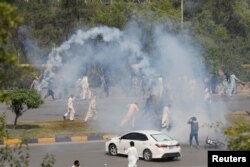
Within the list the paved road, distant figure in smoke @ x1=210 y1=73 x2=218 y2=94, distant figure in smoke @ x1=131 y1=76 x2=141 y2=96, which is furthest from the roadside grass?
distant figure in smoke @ x1=210 y1=73 x2=218 y2=94

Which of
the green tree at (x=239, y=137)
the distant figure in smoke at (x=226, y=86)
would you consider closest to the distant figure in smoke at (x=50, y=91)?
the distant figure in smoke at (x=226, y=86)

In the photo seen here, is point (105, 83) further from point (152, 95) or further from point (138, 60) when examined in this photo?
point (152, 95)

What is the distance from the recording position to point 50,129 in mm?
27984

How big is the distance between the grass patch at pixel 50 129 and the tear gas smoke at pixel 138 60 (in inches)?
97.9

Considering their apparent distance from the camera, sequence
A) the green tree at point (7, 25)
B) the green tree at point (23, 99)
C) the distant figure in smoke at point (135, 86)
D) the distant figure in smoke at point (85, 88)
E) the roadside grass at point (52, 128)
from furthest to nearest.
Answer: the distant figure in smoke at point (135, 86), the distant figure in smoke at point (85, 88), the roadside grass at point (52, 128), the green tree at point (23, 99), the green tree at point (7, 25)

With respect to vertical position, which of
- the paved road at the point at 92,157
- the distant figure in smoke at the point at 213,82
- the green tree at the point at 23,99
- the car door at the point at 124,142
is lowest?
the paved road at the point at 92,157

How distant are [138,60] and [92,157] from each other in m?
19.0

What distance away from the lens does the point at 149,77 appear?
38.9m

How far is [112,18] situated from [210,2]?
1819 cm

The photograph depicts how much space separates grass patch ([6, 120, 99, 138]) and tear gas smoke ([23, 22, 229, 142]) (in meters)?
2.49

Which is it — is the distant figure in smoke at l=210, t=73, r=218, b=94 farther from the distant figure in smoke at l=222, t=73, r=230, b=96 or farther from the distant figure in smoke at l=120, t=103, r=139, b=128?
the distant figure in smoke at l=120, t=103, r=139, b=128

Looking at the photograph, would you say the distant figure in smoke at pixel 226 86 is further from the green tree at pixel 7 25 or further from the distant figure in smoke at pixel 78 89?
the green tree at pixel 7 25

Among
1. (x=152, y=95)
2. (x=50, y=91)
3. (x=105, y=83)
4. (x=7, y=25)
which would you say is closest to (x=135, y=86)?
(x=105, y=83)

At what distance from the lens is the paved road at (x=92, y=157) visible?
20661 millimetres
